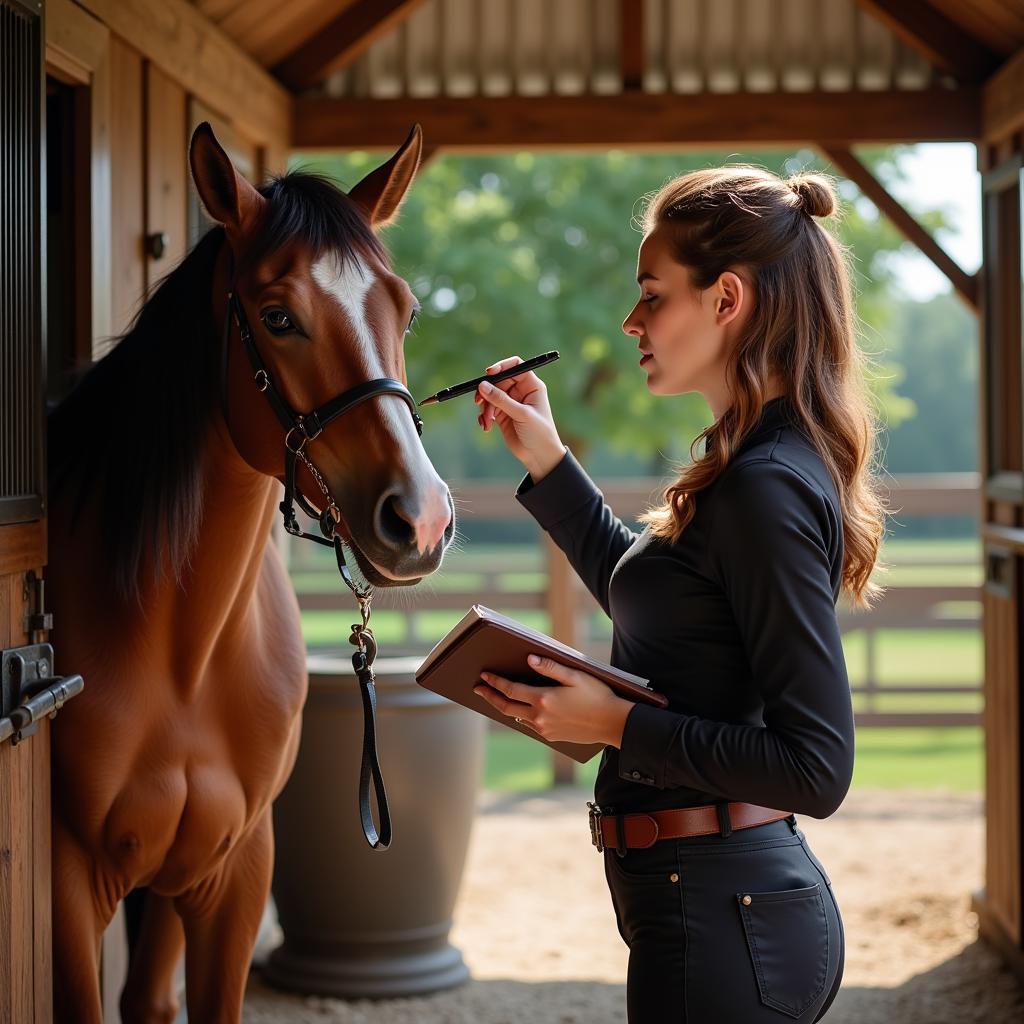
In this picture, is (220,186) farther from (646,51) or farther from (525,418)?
(646,51)

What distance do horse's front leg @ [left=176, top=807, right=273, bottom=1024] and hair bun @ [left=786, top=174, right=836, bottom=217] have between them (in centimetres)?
155

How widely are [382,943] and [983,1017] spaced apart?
5.64 feet

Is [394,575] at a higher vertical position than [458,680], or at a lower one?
higher

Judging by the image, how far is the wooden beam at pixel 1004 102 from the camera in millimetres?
3641

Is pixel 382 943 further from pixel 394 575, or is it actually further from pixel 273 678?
pixel 394 575

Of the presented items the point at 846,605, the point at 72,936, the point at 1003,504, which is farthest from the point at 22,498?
the point at 846,605

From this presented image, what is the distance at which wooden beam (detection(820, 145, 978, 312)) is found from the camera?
411 centimetres

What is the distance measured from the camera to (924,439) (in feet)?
89.2

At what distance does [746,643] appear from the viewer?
1408 mm

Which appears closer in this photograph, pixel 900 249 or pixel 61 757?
pixel 61 757

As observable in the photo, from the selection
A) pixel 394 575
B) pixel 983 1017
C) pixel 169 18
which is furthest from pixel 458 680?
pixel 983 1017

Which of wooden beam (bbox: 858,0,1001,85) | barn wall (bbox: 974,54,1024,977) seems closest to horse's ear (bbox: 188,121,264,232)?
barn wall (bbox: 974,54,1024,977)

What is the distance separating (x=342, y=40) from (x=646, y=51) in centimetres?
103

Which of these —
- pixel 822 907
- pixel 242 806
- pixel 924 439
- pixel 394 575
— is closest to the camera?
pixel 822 907
